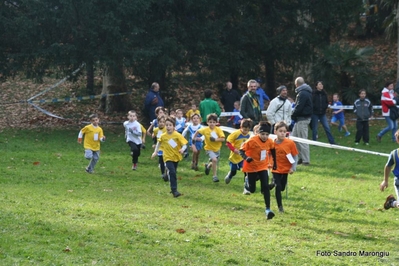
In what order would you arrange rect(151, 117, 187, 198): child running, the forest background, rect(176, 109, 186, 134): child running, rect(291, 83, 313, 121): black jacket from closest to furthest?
1. rect(151, 117, 187, 198): child running
2. rect(291, 83, 313, 121): black jacket
3. rect(176, 109, 186, 134): child running
4. the forest background

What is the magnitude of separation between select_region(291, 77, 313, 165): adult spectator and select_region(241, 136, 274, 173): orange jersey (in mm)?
6297

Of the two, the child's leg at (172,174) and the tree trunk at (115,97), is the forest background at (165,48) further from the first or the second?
the child's leg at (172,174)

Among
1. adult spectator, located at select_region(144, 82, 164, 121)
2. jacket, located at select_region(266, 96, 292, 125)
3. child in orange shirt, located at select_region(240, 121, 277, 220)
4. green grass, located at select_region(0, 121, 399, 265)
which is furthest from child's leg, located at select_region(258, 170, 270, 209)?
adult spectator, located at select_region(144, 82, 164, 121)

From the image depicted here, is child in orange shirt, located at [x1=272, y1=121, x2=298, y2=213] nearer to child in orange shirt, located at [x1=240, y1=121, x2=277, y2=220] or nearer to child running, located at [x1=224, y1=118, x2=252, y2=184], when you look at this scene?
child in orange shirt, located at [x1=240, y1=121, x2=277, y2=220]

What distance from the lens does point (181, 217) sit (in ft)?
39.9

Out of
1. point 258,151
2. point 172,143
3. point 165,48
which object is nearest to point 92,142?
point 172,143

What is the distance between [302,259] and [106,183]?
7.85 m

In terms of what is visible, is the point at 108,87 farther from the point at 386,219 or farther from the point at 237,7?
the point at 386,219

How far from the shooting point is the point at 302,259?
30.8 ft

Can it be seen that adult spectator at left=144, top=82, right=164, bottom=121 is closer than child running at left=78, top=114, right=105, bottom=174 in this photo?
No

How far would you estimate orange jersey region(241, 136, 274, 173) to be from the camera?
40.9 ft

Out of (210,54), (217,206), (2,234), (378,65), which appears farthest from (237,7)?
(2,234)

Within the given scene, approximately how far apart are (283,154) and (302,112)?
622 centimetres

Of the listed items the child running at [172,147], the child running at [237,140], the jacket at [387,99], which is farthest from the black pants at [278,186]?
the jacket at [387,99]
